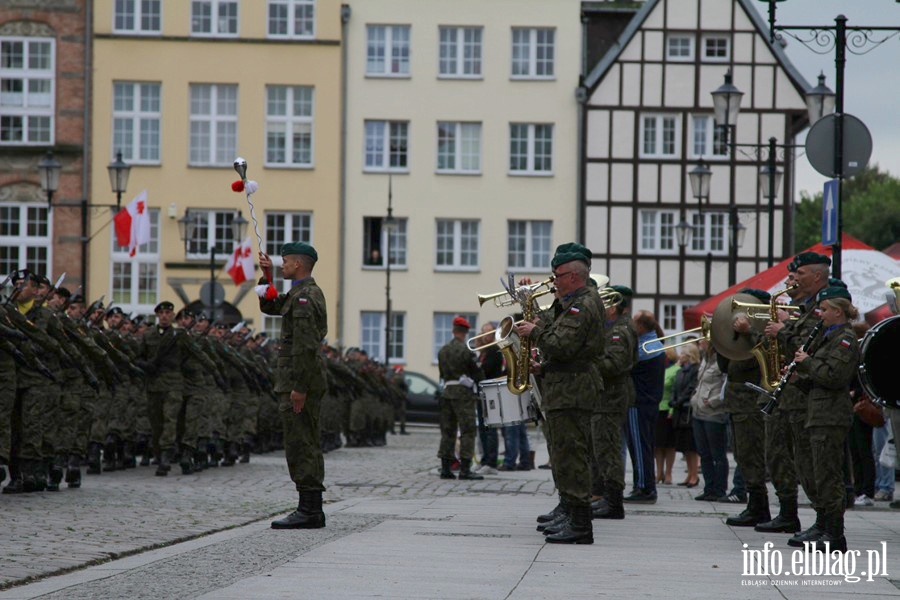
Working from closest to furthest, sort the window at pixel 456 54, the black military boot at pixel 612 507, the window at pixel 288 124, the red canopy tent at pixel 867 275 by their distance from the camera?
the black military boot at pixel 612 507
the red canopy tent at pixel 867 275
the window at pixel 288 124
the window at pixel 456 54

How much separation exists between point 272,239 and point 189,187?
3058 mm

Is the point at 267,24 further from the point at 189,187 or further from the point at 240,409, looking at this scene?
the point at 240,409

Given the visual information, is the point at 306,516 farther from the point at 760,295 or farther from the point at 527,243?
the point at 527,243

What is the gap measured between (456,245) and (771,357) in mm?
38727

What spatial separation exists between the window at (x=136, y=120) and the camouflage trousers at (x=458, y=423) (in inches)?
1278

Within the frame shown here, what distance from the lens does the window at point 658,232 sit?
163 feet

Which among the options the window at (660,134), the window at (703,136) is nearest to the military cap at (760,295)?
the window at (660,134)

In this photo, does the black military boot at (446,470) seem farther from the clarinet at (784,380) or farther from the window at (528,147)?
the window at (528,147)

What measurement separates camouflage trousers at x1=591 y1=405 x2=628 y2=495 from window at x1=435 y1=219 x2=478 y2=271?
3700 cm

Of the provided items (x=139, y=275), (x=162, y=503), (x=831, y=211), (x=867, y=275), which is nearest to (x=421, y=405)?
(x=139, y=275)

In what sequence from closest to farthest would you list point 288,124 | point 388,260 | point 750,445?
point 750,445, point 388,260, point 288,124

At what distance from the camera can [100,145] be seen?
50.3m

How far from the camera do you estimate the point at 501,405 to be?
18.3 metres

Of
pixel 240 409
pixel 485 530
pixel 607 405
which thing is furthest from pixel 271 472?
pixel 485 530
